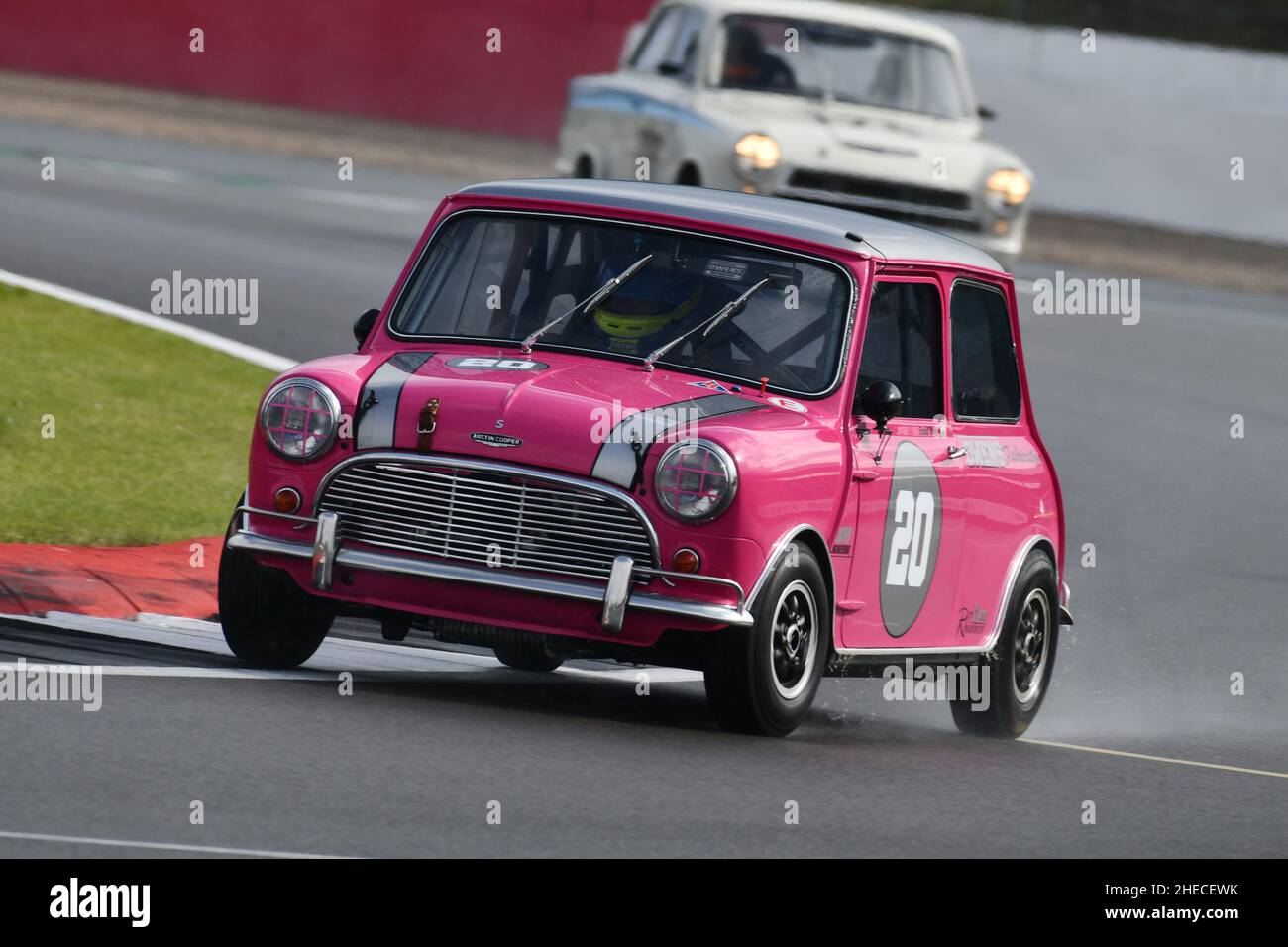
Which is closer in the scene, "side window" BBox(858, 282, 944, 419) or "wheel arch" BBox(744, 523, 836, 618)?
"wheel arch" BBox(744, 523, 836, 618)

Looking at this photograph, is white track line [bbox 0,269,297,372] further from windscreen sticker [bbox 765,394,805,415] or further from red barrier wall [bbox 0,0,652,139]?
red barrier wall [bbox 0,0,652,139]

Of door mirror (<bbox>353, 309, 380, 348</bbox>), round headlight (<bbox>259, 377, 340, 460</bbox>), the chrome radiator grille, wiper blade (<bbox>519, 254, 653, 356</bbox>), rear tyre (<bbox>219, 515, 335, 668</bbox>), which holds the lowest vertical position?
rear tyre (<bbox>219, 515, 335, 668</bbox>)

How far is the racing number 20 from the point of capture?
8742 mm

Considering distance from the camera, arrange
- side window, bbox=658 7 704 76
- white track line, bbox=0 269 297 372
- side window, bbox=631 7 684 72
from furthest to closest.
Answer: side window, bbox=631 7 684 72, side window, bbox=658 7 704 76, white track line, bbox=0 269 297 372

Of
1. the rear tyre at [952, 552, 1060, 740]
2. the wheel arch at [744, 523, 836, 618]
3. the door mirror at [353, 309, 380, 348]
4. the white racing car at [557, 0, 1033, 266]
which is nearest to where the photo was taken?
the wheel arch at [744, 523, 836, 618]

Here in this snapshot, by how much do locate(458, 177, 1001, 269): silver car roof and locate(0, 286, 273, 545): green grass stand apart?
2.57m

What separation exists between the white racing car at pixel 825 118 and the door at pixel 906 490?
8493 millimetres

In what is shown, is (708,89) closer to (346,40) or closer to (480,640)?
(480,640)

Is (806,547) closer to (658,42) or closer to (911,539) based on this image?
(911,539)

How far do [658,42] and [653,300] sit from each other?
422 inches

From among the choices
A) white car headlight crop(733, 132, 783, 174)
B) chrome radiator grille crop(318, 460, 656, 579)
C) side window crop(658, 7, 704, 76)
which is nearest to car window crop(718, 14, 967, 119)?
side window crop(658, 7, 704, 76)

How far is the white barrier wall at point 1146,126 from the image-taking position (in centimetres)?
2995
